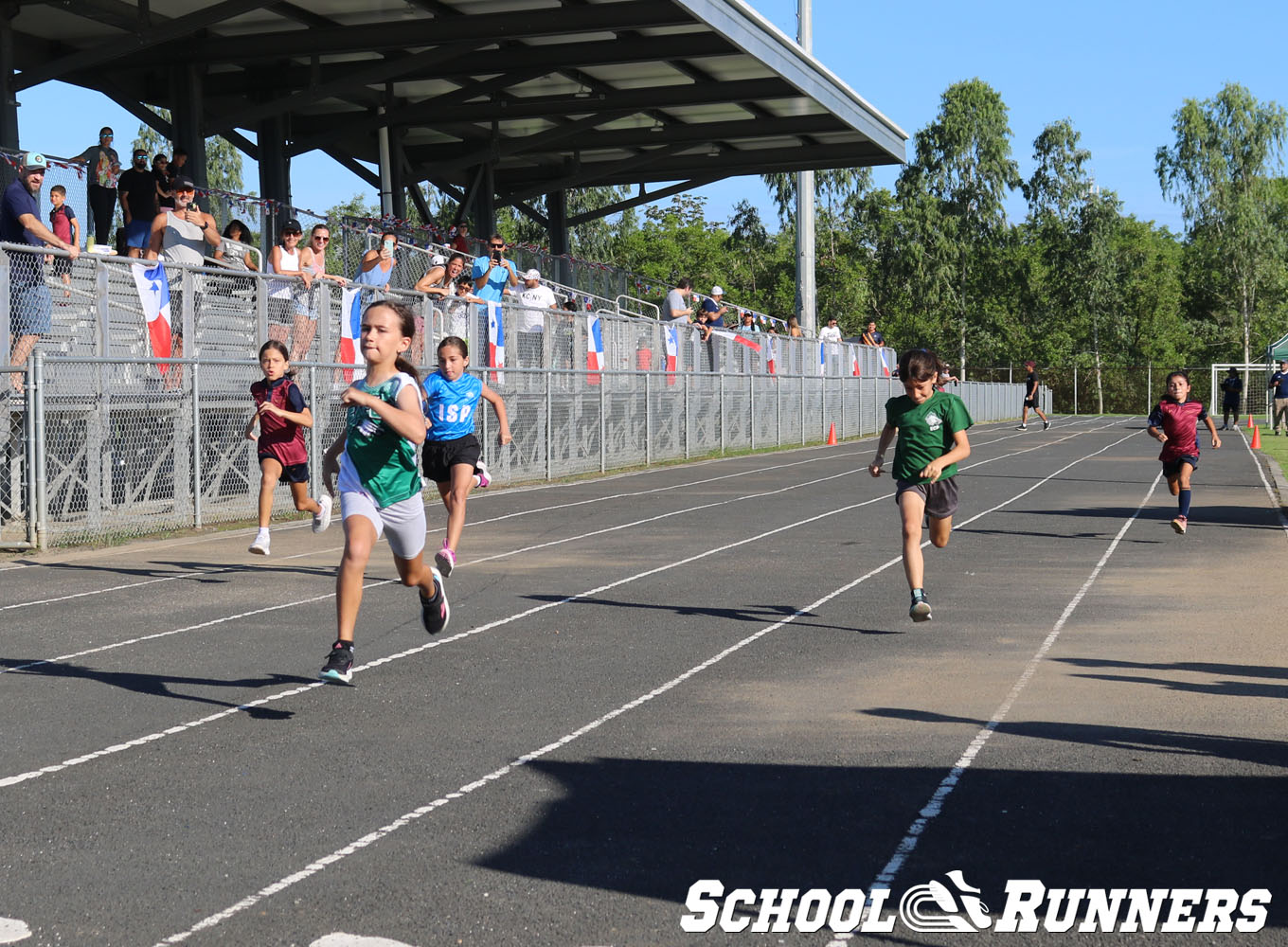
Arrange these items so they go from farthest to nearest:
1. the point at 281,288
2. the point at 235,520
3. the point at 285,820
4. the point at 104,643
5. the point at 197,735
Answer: the point at 281,288 < the point at 235,520 < the point at 104,643 < the point at 197,735 < the point at 285,820

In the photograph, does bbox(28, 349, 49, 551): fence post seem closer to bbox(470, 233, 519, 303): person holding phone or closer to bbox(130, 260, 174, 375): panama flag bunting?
bbox(130, 260, 174, 375): panama flag bunting

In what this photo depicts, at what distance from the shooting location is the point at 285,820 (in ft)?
17.2

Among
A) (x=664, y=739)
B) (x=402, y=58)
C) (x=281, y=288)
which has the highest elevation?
(x=402, y=58)

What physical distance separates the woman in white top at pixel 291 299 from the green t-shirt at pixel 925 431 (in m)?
8.98

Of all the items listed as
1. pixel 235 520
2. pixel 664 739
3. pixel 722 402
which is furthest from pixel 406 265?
pixel 664 739

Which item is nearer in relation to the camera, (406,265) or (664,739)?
(664,739)

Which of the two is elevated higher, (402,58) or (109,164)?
(402,58)

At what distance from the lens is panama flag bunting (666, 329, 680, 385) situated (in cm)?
2778

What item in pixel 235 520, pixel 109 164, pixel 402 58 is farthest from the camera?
pixel 402 58

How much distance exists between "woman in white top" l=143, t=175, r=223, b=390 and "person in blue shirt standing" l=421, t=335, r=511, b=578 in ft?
16.7

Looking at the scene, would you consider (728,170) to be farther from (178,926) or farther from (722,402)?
(178,926)

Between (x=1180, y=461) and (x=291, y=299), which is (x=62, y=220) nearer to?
(x=291, y=299)

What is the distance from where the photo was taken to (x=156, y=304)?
14.9m

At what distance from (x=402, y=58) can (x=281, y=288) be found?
9.73 metres
